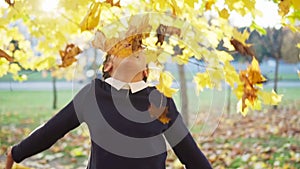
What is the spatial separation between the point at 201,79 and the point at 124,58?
292 millimetres

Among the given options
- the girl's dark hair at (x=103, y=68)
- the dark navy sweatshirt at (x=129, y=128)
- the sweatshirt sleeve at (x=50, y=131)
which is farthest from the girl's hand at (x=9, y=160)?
the girl's dark hair at (x=103, y=68)

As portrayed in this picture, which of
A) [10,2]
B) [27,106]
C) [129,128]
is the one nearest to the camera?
[129,128]

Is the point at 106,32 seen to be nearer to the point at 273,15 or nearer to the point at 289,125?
the point at 273,15

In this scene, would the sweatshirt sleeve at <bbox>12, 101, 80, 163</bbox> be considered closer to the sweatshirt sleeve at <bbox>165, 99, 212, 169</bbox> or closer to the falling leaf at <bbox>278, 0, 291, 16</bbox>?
the sweatshirt sleeve at <bbox>165, 99, 212, 169</bbox>

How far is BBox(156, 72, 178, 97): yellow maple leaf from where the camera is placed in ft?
3.43

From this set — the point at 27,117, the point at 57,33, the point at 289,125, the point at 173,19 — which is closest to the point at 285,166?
the point at 289,125

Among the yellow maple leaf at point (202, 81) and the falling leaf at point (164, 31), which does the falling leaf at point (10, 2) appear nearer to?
the falling leaf at point (164, 31)

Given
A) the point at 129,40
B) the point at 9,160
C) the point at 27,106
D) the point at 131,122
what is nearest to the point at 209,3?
the point at 129,40

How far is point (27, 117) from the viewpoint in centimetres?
539

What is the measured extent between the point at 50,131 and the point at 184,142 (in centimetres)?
29

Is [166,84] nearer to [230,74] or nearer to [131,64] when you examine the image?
[131,64]

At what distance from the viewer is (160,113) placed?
1032 mm

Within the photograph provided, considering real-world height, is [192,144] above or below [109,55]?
below

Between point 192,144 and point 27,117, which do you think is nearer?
point 192,144
